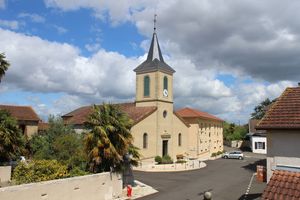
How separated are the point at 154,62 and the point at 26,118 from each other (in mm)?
20389

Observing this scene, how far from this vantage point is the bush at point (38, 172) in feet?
65.5

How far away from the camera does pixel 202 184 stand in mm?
28547

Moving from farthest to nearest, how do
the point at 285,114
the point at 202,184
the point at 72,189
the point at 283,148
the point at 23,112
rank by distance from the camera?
the point at 23,112 → the point at 202,184 → the point at 72,189 → the point at 285,114 → the point at 283,148

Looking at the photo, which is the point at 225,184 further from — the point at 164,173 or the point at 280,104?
the point at 280,104

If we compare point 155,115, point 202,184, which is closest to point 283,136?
point 202,184

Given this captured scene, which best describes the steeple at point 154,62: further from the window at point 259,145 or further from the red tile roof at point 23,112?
the window at point 259,145

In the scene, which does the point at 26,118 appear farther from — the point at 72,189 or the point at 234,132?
the point at 234,132

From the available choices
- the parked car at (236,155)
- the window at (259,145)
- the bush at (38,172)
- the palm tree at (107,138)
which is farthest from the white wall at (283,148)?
the window at (259,145)

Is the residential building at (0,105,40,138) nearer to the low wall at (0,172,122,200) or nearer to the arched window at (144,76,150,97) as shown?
the arched window at (144,76,150,97)

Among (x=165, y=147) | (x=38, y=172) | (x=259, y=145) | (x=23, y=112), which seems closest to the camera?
(x=38, y=172)

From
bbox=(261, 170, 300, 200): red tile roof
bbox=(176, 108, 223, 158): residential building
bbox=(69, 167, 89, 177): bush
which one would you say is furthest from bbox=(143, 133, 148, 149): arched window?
bbox=(261, 170, 300, 200): red tile roof

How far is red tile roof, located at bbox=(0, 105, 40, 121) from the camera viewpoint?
48.3 metres

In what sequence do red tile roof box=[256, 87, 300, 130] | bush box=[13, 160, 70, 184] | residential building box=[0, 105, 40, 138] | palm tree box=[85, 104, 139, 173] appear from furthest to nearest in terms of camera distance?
residential building box=[0, 105, 40, 138], palm tree box=[85, 104, 139, 173], bush box=[13, 160, 70, 184], red tile roof box=[256, 87, 300, 130]

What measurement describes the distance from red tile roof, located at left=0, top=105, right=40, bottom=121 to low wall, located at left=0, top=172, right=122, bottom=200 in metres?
29.5
